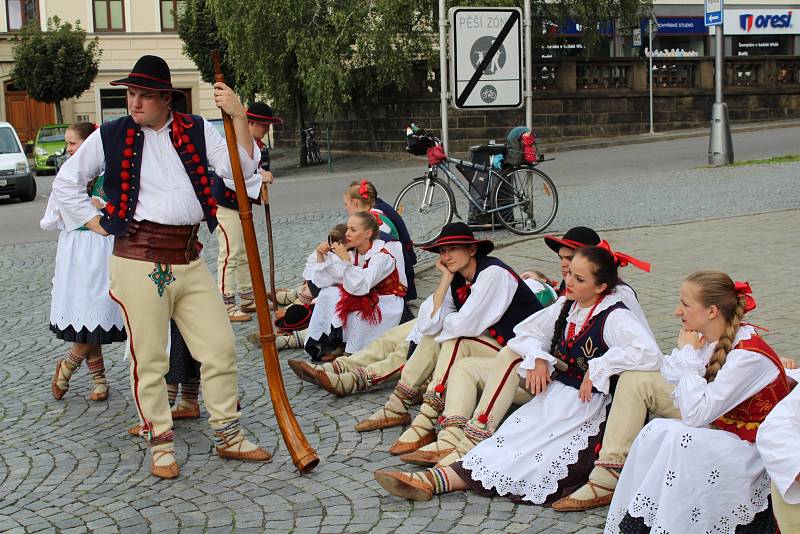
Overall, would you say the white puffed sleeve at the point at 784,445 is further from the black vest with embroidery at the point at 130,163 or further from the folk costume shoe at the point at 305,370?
the folk costume shoe at the point at 305,370

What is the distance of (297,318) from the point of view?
8.20 metres

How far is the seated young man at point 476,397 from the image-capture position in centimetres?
544

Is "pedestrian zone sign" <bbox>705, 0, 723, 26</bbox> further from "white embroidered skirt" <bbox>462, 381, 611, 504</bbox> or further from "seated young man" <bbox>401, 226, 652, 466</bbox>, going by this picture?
"white embroidered skirt" <bbox>462, 381, 611, 504</bbox>

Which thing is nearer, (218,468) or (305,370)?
(218,468)

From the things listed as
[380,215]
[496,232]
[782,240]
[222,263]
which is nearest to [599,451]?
[380,215]

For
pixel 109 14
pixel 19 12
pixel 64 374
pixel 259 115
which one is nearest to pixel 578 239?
pixel 64 374

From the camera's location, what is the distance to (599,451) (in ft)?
16.6

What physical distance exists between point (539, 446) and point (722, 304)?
1191mm

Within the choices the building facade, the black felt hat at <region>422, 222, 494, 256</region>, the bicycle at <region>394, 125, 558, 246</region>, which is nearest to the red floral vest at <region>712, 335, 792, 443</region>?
the black felt hat at <region>422, 222, 494, 256</region>

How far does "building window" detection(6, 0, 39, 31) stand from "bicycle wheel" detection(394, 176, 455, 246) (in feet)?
112

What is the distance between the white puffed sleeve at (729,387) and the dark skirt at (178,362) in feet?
10.7

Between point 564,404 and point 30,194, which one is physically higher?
point 30,194

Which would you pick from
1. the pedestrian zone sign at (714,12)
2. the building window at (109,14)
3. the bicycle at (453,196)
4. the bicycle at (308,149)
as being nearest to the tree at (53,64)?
the building window at (109,14)

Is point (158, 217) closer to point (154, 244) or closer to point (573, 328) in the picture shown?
point (154, 244)
